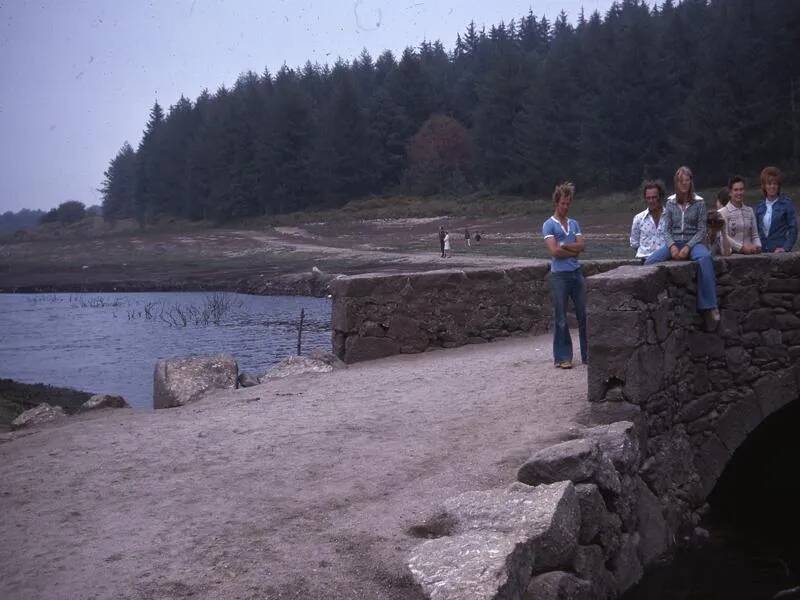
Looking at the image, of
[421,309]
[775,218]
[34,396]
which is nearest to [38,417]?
[421,309]

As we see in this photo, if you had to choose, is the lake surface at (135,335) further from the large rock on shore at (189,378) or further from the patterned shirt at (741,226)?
the patterned shirt at (741,226)

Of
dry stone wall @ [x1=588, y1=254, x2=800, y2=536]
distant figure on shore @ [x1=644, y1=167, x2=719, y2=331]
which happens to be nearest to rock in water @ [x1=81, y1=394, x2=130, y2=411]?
dry stone wall @ [x1=588, y1=254, x2=800, y2=536]

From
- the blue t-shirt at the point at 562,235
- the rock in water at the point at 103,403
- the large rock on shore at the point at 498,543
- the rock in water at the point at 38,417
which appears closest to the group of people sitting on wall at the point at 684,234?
the blue t-shirt at the point at 562,235

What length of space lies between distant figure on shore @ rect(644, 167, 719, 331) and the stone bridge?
12cm

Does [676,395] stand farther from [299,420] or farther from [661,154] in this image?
[661,154]

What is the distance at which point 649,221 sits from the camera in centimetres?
930

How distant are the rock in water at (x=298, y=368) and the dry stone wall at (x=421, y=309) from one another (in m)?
0.65

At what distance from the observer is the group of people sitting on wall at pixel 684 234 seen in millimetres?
8500

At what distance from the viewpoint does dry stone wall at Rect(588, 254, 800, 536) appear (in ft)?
24.5

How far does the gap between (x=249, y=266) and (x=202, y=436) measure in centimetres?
3938

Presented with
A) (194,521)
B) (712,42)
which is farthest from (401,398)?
(712,42)

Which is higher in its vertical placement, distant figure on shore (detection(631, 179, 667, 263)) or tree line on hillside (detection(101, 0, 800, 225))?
tree line on hillside (detection(101, 0, 800, 225))

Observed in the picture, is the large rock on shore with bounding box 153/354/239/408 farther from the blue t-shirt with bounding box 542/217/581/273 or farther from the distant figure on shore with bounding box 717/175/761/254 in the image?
the distant figure on shore with bounding box 717/175/761/254

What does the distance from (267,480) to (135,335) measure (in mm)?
21751
